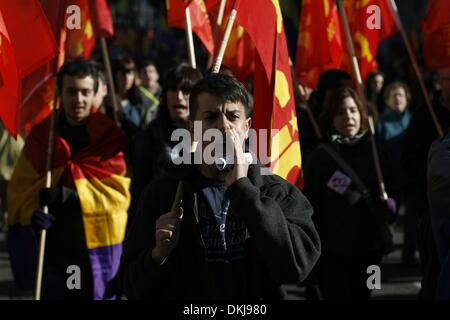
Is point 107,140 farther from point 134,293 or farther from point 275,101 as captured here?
point 134,293

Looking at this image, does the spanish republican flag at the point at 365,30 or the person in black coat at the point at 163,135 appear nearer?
the person in black coat at the point at 163,135

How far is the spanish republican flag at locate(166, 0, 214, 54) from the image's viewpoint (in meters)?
6.65

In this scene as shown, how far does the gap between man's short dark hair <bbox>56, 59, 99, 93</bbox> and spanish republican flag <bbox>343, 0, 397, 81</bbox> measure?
2.10 m

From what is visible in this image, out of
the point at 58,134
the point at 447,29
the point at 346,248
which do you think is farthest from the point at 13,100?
the point at 447,29

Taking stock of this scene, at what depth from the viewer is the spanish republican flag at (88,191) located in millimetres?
5969

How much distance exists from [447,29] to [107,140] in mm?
2220

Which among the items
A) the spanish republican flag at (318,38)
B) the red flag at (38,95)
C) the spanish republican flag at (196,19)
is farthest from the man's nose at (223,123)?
the spanish republican flag at (318,38)

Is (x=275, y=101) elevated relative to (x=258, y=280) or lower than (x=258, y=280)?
elevated

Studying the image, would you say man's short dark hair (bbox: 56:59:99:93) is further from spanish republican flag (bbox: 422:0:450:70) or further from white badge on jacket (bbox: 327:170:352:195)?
spanish republican flag (bbox: 422:0:450:70)

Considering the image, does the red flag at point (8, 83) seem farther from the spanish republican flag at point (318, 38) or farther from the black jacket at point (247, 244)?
the spanish republican flag at point (318, 38)

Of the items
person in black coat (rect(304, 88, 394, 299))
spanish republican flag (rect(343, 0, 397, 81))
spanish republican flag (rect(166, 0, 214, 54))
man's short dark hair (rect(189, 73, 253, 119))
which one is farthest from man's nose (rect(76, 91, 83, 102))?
man's short dark hair (rect(189, 73, 253, 119))

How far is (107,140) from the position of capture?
6.08 metres

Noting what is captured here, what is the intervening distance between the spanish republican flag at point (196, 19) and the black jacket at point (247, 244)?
10.1 ft

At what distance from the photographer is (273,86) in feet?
15.5
